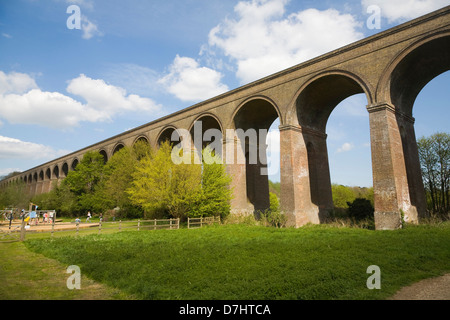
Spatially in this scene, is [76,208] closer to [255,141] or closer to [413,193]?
[255,141]

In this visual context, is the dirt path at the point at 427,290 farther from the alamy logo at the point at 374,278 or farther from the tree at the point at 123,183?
the tree at the point at 123,183

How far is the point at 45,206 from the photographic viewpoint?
39.0 meters

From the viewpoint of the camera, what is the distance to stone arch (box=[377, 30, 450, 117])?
1378cm

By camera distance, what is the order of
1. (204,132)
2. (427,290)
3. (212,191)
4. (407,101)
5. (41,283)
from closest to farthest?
(427,290) < (41,283) < (407,101) < (212,191) < (204,132)

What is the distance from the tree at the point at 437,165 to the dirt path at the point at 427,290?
63.3 ft

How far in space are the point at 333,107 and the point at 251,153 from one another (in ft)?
25.7

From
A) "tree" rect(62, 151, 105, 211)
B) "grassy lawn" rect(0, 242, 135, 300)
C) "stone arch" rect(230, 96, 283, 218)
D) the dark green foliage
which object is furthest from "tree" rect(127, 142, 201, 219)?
"tree" rect(62, 151, 105, 211)

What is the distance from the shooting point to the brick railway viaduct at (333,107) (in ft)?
46.1

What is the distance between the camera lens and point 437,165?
22.3m

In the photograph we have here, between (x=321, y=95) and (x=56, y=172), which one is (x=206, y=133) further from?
(x=56, y=172)

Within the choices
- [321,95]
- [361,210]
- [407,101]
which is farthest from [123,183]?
[407,101]

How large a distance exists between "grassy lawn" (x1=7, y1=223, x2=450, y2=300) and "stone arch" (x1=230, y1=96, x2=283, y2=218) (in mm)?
12763

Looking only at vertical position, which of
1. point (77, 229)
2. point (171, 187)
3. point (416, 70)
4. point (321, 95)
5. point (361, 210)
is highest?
point (321, 95)
